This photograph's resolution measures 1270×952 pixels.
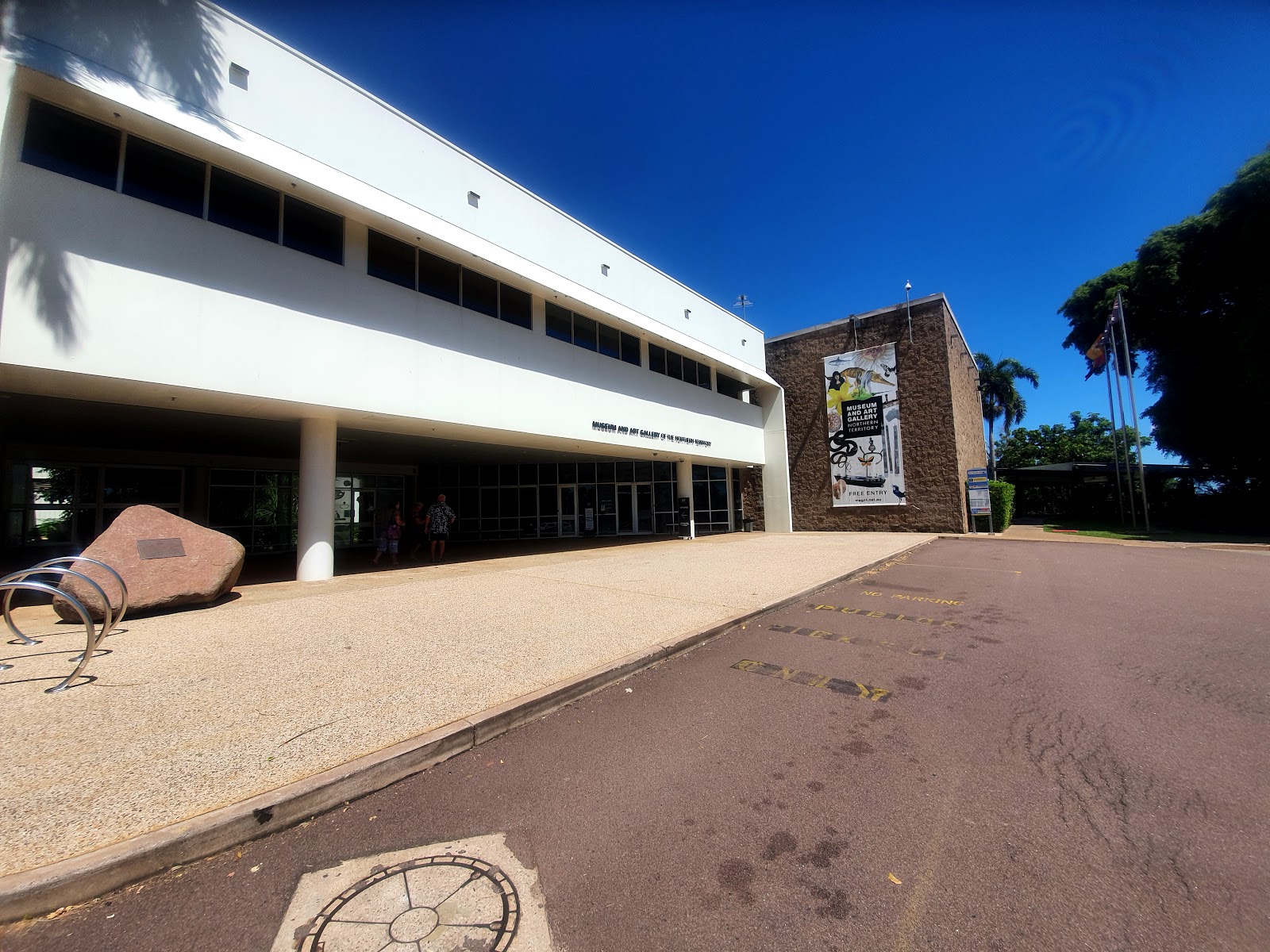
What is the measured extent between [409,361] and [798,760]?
32.9 ft

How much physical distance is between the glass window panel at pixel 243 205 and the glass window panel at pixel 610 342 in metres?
8.64

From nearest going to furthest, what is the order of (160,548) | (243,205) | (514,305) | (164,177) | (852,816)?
(852,816)
(160,548)
(164,177)
(243,205)
(514,305)

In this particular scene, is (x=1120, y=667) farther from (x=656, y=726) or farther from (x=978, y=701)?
(x=656, y=726)

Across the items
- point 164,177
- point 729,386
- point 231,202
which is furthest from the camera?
point 729,386

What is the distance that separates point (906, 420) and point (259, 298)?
21.9m

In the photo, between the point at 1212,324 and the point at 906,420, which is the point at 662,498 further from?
the point at 1212,324

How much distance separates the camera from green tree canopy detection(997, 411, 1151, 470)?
53969mm

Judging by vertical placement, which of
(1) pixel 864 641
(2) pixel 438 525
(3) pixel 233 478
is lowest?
(1) pixel 864 641

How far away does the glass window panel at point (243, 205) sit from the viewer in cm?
835

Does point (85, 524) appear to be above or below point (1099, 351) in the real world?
below

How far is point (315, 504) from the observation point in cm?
1005

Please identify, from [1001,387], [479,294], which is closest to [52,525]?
[479,294]

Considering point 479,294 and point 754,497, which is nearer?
point 479,294

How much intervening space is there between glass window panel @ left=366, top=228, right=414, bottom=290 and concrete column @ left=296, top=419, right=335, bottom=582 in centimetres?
321
